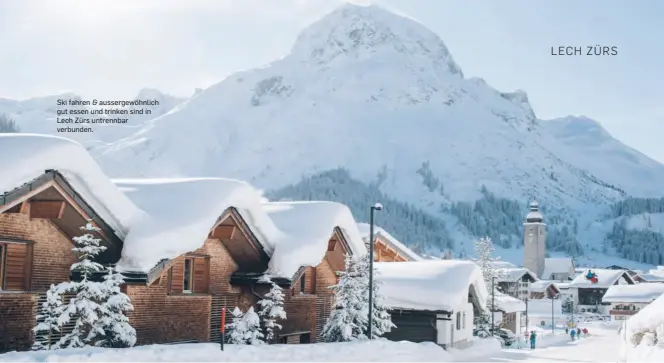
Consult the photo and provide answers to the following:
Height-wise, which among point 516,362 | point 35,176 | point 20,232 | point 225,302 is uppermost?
point 35,176

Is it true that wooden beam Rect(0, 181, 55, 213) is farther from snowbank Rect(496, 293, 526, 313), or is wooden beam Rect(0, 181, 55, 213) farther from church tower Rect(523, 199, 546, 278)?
church tower Rect(523, 199, 546, 278)

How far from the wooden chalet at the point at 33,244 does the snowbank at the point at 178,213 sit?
1.15 meters

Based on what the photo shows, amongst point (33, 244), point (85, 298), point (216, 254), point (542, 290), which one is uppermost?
point (216, 254)

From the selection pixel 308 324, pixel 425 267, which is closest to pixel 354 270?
pixel 308 324

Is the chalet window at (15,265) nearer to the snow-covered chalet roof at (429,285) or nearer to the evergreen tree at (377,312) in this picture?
the evergreen tree at (377,312)

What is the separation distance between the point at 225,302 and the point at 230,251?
62.8 inches

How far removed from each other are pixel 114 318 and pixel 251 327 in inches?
237

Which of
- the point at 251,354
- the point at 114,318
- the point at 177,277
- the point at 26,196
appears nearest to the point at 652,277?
the point at 177,277

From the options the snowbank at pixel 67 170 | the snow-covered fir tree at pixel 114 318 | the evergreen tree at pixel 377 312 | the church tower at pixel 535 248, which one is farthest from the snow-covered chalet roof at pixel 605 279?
the snowbank at pixel 67 170

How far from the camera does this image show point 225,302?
24750 mm

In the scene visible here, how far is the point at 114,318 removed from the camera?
18.6 meters

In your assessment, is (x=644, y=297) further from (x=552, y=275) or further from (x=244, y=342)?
(x=244, y=342)

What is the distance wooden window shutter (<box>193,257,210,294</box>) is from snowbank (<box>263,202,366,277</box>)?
82.9 inches

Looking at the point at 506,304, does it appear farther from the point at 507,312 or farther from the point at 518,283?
the point at 518,283
